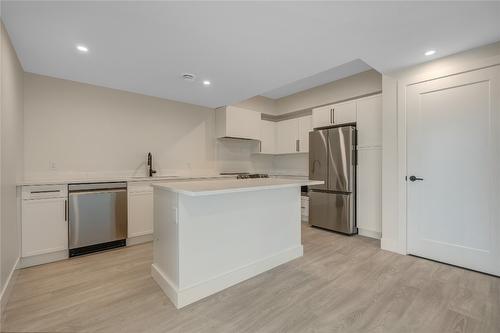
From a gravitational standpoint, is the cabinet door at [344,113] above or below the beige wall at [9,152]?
above

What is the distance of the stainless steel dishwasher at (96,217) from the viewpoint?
288cm

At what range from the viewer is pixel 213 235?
6.84 feet

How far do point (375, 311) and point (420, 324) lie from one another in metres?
0.29

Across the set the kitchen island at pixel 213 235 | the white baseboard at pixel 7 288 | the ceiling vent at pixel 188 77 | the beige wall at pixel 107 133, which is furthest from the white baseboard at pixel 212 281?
the ceiling vent at pixel 188 77

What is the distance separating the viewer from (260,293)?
6.79 feet

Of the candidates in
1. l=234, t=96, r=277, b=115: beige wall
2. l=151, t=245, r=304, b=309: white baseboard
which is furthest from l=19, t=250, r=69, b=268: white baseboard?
l=234, t=96, r=277, b=115: beige wall

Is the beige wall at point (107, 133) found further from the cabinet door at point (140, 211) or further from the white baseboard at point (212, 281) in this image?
the white baseboard at point (212, 281)

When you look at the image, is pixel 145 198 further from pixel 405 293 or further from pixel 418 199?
pixel 418 199

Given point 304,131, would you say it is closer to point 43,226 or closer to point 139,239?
point 139,239

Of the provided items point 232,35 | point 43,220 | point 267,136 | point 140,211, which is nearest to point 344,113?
point 267,136

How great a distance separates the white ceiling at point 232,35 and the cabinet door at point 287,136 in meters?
2.03

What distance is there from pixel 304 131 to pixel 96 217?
12.9 feet

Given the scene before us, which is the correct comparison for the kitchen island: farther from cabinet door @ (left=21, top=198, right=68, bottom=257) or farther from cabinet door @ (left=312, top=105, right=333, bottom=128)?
cabinet door @ (left=312, top=105, right=333, bottom=128)

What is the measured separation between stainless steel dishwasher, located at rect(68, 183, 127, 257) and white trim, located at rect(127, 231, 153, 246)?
8 cm
